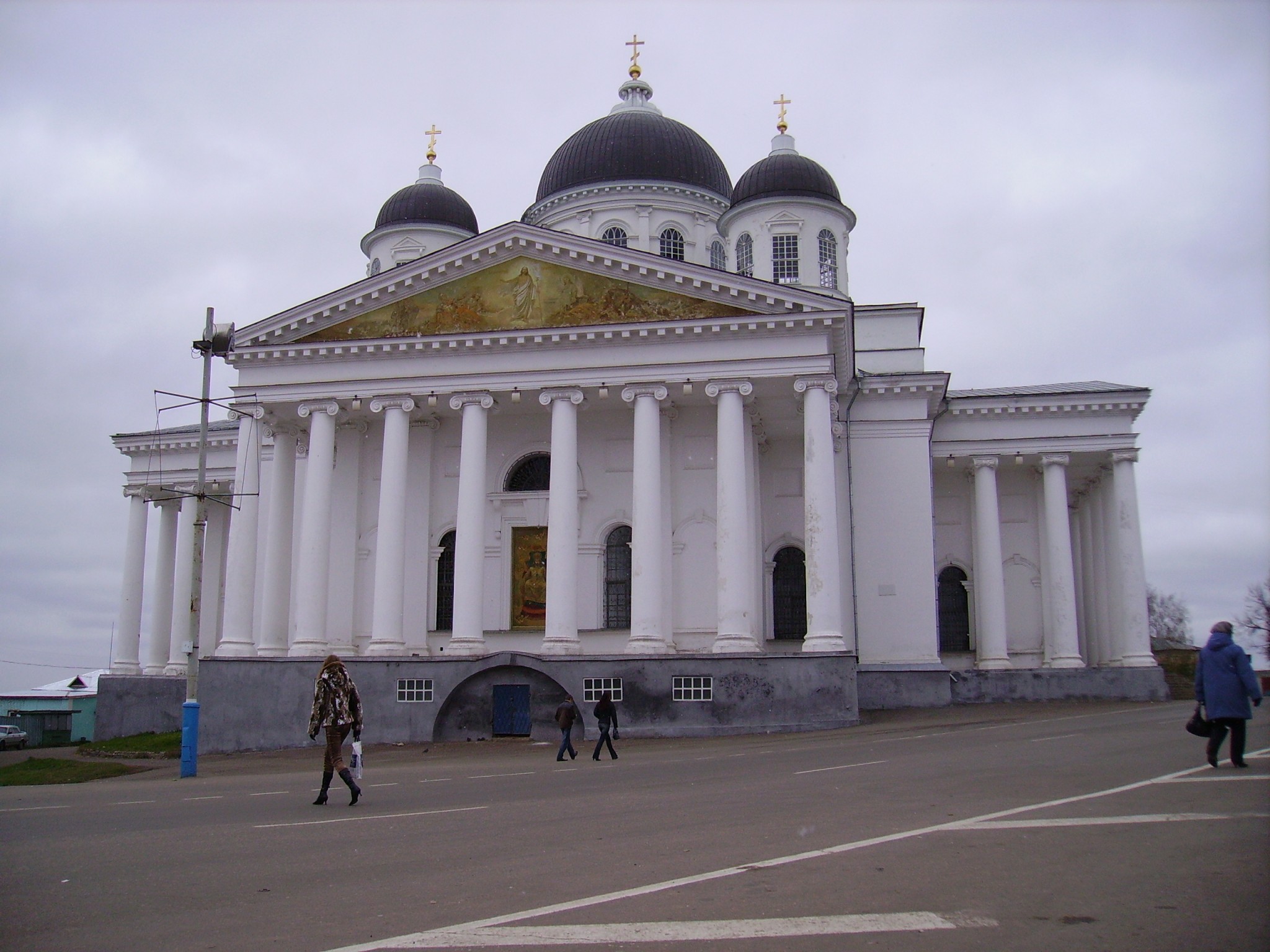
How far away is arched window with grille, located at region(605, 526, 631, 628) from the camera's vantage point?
3066 centimetres

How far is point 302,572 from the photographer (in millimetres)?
29125

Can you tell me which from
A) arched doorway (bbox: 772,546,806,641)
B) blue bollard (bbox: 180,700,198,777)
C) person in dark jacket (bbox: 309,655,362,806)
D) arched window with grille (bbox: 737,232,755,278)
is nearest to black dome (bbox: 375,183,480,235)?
arched window with grille (bbox: 737,232,755,278)

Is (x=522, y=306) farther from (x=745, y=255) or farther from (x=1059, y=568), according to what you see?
(x=1059, y=568)

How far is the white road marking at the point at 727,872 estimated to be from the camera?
6.12 metres

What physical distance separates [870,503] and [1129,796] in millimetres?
22746

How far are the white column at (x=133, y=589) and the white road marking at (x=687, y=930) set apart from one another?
40166 mm

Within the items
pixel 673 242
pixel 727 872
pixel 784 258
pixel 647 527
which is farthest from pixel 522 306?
pixel 727 872

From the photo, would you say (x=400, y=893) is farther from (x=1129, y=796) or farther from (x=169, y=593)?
(x=169, y=593)

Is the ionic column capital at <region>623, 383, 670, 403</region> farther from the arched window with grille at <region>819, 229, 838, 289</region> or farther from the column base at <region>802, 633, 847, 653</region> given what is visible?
the arched window with grille at <region>819, 229, 838, 289</region>

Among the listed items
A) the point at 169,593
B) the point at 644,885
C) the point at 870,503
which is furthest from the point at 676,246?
the point at 644,885

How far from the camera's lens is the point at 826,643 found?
2648 centimetres

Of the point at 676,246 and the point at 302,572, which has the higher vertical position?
the point at 676,246

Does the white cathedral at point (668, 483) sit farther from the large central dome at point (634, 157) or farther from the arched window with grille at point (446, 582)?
the large central dome at point (634, 157)

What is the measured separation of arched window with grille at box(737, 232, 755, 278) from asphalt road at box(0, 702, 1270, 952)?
25202 millimetres
